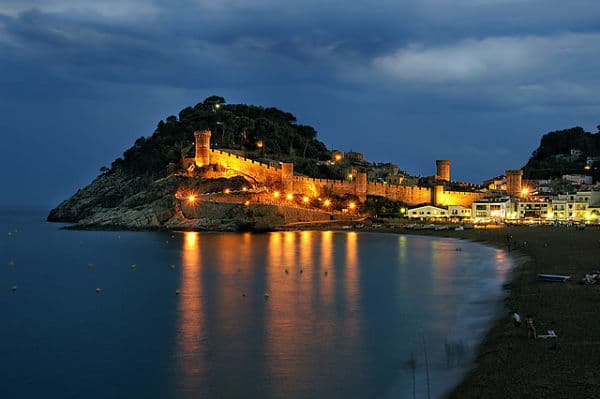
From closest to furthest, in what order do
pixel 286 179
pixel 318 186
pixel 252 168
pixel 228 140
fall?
pixel 286 179, pixel 252 168, pixel 318 186, pixel 228 140

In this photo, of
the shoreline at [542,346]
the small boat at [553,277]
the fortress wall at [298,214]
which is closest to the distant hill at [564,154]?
the fortress wall at [298,214]

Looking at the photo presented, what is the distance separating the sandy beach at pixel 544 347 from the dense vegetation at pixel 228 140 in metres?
39.6

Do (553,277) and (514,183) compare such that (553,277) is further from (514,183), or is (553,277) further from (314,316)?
(514,183)

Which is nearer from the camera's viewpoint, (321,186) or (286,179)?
(286,179)

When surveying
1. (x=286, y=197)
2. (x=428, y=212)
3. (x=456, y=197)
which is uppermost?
(x=456, y=197)

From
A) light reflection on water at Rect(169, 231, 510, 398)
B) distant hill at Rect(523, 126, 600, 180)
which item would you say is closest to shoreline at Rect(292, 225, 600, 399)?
light reflection on water at Rect(169, 231, 510, 398)

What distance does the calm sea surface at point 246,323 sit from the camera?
879 centimetres

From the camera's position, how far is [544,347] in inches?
331

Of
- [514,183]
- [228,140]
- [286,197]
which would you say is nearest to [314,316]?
[286,197]

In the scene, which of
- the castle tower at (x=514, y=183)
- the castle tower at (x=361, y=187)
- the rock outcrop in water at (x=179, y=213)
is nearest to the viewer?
the rock outcrop in water at (x=179, y=213)

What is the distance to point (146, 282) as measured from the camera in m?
19.5

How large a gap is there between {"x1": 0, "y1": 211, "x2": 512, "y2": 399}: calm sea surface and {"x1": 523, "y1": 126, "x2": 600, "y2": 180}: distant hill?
38.4m

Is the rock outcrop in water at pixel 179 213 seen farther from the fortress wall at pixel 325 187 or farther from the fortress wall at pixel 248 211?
the fortress wall at pixel 325 187

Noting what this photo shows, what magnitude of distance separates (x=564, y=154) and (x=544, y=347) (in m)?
64.7
